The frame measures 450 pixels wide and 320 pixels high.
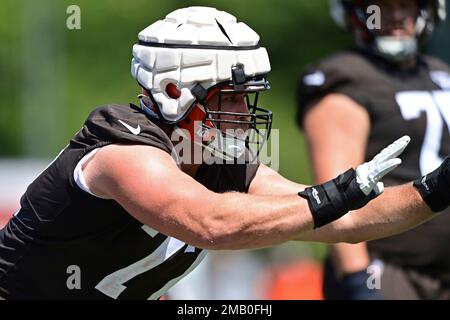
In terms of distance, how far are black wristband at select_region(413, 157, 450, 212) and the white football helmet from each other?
0.55m

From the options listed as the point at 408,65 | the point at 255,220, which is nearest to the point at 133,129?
the point at 255,220

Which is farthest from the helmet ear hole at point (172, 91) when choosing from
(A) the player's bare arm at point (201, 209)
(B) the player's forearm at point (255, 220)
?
(B) the player's forearm at point (255, 220)

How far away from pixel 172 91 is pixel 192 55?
16cm

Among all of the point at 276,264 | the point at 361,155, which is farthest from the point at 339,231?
the point at 276,264

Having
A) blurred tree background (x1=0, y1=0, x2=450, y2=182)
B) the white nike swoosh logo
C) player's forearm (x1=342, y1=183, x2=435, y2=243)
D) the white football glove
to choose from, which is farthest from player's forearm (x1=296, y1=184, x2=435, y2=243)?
blurred tree background (x1=0, y1=0, x2=450, y2=182)

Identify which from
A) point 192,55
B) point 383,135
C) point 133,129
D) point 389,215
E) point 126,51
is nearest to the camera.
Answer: point 133,129

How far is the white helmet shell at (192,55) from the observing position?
13.9 ft

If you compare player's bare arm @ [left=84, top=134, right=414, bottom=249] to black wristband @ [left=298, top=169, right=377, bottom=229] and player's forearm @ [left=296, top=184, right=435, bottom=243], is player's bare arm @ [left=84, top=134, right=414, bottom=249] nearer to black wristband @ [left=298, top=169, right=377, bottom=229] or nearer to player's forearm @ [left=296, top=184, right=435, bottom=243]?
black wristband @ [left=298, top=169, right=377, bottom=229]

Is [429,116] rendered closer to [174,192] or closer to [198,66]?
[198,66]

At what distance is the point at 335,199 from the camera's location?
154 inches

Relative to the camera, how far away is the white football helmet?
4.23m

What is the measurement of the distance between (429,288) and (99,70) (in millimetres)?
9043

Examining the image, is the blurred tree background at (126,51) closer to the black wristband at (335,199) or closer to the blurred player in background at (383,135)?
the blurred player in background at (383,135)

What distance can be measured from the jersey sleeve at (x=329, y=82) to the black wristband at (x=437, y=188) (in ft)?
5.08
